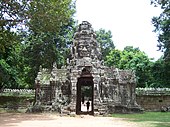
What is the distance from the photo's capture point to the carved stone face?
25163 mm

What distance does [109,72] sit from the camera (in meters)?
26.6

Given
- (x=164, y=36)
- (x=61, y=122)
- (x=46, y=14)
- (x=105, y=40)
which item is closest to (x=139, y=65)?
(x=164, y=36)

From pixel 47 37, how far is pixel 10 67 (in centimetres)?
618

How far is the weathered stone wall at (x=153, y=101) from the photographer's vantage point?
29969 mm

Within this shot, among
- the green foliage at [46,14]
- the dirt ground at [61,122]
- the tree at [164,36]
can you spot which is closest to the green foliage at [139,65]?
the tree at [164,36]

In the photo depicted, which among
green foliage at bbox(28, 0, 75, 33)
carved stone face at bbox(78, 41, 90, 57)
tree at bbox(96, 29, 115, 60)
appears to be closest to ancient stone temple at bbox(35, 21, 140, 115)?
carved stone face at bbox(78, 41, 90, 57)

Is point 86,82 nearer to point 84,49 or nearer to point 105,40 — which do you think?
point 84,49

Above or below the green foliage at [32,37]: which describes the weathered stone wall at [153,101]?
below

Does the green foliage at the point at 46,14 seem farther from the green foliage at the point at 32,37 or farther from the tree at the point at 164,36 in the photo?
the tree at the point at 164,36

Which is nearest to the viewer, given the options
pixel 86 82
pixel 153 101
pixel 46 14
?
pixel 46 14

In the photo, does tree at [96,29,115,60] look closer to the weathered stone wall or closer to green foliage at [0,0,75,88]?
green foliage at [0,0,75,88]

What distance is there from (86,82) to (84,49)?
3776mm

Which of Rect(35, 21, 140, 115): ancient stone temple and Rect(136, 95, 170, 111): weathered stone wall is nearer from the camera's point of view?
Rect(35, 21, 140, 115): ancient stone temple

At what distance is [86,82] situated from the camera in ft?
89.6
